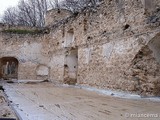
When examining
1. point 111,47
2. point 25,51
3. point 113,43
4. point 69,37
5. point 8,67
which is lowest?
point 8,67

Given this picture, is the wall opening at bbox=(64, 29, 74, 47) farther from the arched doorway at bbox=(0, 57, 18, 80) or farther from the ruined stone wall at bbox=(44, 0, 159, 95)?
the arched doorway at bbox=(0, 57, 18, 80)

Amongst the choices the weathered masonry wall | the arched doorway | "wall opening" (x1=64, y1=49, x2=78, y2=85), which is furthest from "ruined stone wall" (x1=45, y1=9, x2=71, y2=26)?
"wall opening" (x1=64, y1=49, x2=78, y2=85)

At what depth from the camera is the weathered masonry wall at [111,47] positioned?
6.84 metres

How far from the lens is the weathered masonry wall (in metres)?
6.84

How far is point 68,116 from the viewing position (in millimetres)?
4289

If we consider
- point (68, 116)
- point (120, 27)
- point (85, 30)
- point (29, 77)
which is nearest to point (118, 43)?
point (120, 27)

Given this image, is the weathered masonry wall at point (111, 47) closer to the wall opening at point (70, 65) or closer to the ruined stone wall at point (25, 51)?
the wall opening at point (70, 65)

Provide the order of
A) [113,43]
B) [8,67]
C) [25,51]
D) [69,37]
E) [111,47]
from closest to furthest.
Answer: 1. [113,43]
2. [111,47]
3. [69,37]
4. [25,51]
5. [8,67]

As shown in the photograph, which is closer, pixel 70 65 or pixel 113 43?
pixel 113 43

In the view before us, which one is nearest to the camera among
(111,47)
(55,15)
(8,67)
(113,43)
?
(113,43)

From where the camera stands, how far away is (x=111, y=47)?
8.38 metres

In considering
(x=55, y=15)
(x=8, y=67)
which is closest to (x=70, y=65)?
(x=55, y=15)

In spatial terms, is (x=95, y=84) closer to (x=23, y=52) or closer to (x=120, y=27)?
(x=120, y=27)

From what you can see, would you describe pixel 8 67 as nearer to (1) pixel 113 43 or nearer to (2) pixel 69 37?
(2) pixel 69 37
